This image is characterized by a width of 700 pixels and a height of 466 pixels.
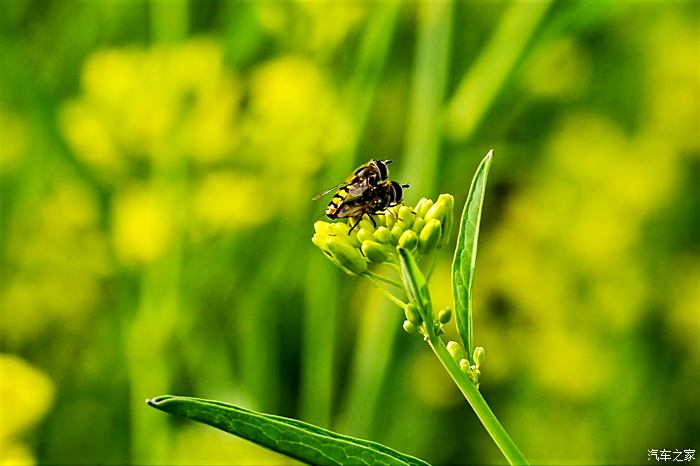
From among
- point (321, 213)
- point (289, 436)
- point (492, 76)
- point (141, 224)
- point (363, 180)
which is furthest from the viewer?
point (141, 224)

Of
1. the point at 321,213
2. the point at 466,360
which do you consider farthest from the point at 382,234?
the point at 321,213

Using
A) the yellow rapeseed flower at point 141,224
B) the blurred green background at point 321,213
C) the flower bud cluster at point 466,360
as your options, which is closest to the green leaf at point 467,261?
the flower bud cluster at point 466,360

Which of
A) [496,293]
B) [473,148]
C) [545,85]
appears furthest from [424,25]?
[496,293]

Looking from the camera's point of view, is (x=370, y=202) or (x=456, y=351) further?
(x=370, y=202)

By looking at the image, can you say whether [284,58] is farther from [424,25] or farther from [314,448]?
[314,448]

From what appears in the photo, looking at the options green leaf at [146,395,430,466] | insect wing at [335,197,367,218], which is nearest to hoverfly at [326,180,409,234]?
insect wing at [335,197,367,218]

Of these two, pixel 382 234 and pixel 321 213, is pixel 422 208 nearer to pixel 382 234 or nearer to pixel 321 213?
pixel 382 234

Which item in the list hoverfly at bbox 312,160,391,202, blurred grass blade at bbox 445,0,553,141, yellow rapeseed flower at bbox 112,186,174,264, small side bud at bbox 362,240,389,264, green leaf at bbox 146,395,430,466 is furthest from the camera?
yellow rapeseed flower at bbox 112,186,174,264

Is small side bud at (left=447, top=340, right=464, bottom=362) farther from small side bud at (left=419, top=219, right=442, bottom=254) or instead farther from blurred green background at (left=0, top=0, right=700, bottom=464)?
blurred green background at (left=0, top=0, right=700, bottom=464)
